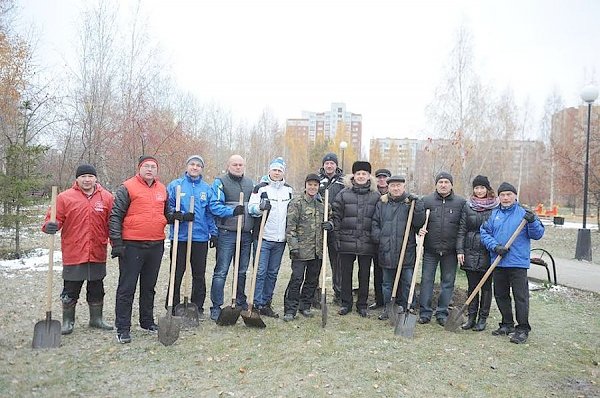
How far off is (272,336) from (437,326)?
7.11ft

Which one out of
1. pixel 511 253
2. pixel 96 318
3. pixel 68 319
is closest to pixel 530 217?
pixel 511 253

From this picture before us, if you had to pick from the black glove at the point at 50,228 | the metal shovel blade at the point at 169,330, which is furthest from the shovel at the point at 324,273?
the black glove at the point at 50,228

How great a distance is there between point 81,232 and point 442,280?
441 cm

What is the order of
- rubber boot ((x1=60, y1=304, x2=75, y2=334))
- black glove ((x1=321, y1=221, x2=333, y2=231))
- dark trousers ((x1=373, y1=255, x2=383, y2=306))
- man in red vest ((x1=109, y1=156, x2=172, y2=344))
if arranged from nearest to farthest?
man in red vest ((x1=109, y1=156, x2=172, y2=344)), rubber boot ((x1=60, y1=304, x2=75, y2=334)), black glove ((x1=321, y1=221, x2=333, y2=231)), dark trousers ((x1=373, y1=255, x2=383, y2=306))

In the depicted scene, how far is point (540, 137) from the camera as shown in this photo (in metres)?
43.8

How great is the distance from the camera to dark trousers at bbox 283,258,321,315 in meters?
5.62

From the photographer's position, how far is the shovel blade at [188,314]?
513 cm

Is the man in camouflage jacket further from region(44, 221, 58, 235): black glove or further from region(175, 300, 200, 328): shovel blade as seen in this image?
region(44, 221, 58, 235): black glove

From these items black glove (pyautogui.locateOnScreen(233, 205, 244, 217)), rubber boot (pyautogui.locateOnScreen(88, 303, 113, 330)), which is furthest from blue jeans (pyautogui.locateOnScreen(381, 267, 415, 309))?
rubber boot (pyautogui.locateOnScreen(88, 303, 113, 330))

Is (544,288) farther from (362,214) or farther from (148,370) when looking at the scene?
(148,370)

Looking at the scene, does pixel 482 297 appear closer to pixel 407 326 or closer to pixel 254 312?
pixel 407 326

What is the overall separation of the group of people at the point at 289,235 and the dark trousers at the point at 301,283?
0.05 feet

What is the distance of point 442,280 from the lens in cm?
567

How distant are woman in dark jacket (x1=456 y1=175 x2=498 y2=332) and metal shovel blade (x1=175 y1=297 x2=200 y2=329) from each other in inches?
131
